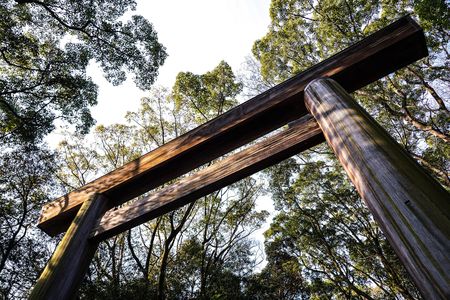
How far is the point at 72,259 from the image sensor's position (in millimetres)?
1558

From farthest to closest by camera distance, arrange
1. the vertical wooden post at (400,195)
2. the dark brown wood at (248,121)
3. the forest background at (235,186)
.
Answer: the forest background at (235,186), the dark brown wood at (248,121), the vertical wooden post at (400,195)

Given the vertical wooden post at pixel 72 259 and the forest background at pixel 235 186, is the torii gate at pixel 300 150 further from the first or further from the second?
the forest background at pixel 235 186

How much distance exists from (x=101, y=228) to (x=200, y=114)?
9.40 metres

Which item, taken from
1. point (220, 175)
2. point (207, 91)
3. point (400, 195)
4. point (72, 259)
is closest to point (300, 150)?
point (220, 175)

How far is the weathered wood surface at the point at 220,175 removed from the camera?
1.44 meters

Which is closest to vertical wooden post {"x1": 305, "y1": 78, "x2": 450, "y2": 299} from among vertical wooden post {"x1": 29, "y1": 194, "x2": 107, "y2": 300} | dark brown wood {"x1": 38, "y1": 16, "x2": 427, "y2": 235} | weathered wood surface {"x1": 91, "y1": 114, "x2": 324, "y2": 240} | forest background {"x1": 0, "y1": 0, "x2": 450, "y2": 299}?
weathered wood surface {"x1": 91, "y1": 114, "x2": 324, "y2": 240}

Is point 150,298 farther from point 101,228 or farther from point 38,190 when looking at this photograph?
point 101,228

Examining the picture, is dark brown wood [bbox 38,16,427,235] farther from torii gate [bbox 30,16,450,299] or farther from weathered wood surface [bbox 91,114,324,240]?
weathered wood surface [bbox 91,114,324,240]

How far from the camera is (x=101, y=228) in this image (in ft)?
5.75

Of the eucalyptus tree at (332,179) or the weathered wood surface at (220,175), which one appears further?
the eucalyptus tree at (332,179)

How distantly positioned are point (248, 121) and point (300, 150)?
1.22 ft

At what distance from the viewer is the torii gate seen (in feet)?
2.22

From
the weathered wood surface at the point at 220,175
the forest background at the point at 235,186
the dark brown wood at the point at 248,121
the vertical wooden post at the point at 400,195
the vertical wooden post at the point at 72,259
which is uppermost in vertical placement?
the forest background at the point at 235,186

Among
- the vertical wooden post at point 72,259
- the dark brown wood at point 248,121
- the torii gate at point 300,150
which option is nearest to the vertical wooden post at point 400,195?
the torii gate at point 300,150
